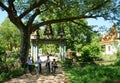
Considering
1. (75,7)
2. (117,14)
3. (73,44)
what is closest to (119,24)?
(117,14)

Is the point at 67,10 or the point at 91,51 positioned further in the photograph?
the point at 91,51

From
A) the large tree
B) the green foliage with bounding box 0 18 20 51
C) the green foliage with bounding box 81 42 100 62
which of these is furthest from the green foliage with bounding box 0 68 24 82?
the green foliage with bounding box 0 18 20 51

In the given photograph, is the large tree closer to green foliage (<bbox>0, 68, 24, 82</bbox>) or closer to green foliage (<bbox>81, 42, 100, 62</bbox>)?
green foliage (<bbox>0, 68, 24, 82</bbox>)

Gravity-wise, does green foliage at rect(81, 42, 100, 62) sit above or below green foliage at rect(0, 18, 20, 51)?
below

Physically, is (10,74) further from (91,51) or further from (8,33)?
(8,33)

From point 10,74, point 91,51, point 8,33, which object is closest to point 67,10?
point 10,74

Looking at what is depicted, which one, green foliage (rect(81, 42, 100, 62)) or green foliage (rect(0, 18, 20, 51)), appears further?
green foliage (rect(0, 18, 20, 51))

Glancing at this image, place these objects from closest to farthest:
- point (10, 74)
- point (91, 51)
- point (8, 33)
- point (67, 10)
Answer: point (10, 74) → point (67, 10) → point (91, 51) → point (8, 33)

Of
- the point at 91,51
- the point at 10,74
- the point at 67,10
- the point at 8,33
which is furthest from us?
the point at 8,33

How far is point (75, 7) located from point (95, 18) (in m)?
2.04

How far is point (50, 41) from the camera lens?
149ft

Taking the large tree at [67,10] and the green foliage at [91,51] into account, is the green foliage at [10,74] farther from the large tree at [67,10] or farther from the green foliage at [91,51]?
the green foliage at [91,51]

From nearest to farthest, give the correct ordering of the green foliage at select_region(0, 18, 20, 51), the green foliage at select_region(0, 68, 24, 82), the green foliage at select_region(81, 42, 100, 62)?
the green foliage at select_region(0, 68, 24, 82)
the green foliage at select_region(81, 42, 100, 62)
the green foliage at select_region(0, 18, 20, 51)

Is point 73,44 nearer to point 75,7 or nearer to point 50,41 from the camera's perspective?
point 50,41
